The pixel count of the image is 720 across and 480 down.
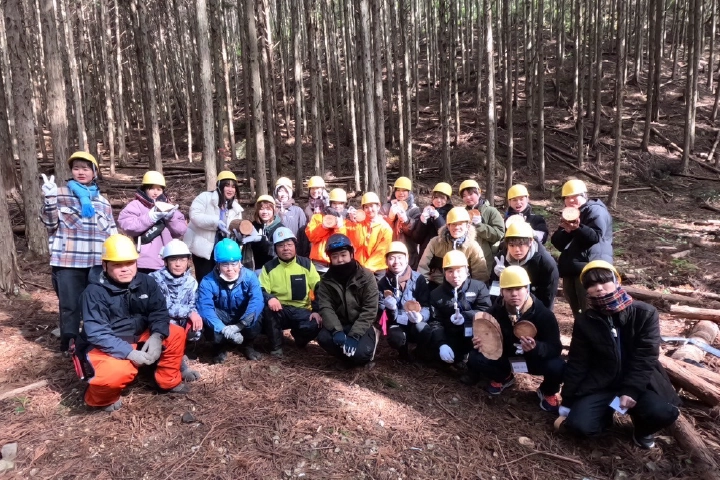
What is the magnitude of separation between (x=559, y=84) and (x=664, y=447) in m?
19.6

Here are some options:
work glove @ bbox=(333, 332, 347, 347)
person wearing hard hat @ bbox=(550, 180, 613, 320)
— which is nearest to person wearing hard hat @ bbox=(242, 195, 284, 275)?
work glove @ bbox=(333, 332, 347, 347)

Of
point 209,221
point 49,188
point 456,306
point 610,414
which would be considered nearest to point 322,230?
point 209,221

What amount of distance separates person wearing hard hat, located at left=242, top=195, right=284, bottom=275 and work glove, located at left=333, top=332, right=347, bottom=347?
1420 millimetres

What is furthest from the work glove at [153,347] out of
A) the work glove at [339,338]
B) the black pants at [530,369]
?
the black pants at [530,369]

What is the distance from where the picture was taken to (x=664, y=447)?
10.9 feet

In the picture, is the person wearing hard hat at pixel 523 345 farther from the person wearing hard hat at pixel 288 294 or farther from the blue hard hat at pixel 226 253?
the blue hard hat at pixel 226 253

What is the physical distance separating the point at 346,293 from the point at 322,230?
1169 millimetres

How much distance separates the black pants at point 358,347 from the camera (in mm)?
4285

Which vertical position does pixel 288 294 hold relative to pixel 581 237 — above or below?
below

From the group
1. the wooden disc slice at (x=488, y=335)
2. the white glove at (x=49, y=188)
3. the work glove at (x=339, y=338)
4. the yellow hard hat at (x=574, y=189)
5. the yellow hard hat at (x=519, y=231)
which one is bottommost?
→ the work glove at (x=339, y=338)

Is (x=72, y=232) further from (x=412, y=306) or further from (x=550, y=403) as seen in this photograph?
(x=550, y=403)

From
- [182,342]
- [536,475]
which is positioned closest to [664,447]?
[536,475]

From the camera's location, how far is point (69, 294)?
4.24 m

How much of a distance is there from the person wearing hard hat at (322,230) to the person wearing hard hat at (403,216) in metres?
0.78
